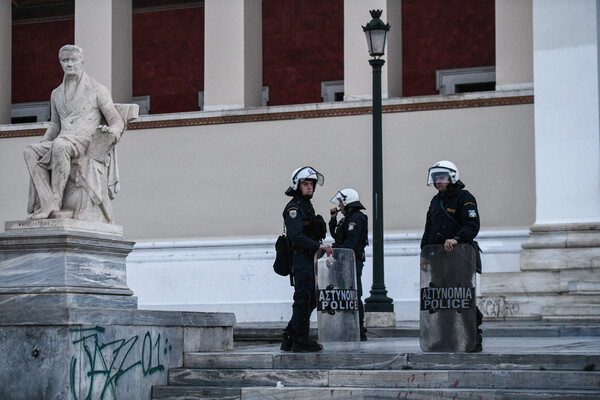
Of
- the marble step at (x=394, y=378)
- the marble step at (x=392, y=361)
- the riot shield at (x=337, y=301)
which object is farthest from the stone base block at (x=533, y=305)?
the marble step at (x=394, y=378)

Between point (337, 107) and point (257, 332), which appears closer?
point (257, 332)

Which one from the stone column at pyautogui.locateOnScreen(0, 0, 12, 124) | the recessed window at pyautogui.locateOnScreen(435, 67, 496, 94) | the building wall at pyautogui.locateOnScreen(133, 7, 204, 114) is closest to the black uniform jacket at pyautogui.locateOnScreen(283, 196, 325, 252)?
the recessed window at pyautogui.locateOnScreen(435, 67, 496, 94)

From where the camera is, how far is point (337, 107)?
2227cm

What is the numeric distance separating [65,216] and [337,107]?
1005 centimetres

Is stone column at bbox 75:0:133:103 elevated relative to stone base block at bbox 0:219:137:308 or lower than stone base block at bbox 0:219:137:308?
elevated

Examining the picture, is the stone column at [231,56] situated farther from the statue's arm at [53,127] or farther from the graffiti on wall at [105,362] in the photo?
the graffiti on wall at [105,362]

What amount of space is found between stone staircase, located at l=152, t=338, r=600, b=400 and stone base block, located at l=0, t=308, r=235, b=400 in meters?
0.40

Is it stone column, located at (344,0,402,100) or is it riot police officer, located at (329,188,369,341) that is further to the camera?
stone column, located at (344,0,402,100)

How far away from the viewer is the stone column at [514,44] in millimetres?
21422

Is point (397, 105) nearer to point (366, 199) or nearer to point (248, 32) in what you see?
point (366, 199)

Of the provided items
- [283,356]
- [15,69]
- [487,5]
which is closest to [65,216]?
[283,356]

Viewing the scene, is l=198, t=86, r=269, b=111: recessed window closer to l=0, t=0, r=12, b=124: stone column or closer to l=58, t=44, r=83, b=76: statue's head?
l=0, t=0, r=12, b=124: stone column

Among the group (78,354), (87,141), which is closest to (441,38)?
(87,141)

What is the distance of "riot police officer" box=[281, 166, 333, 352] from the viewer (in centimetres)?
1284
